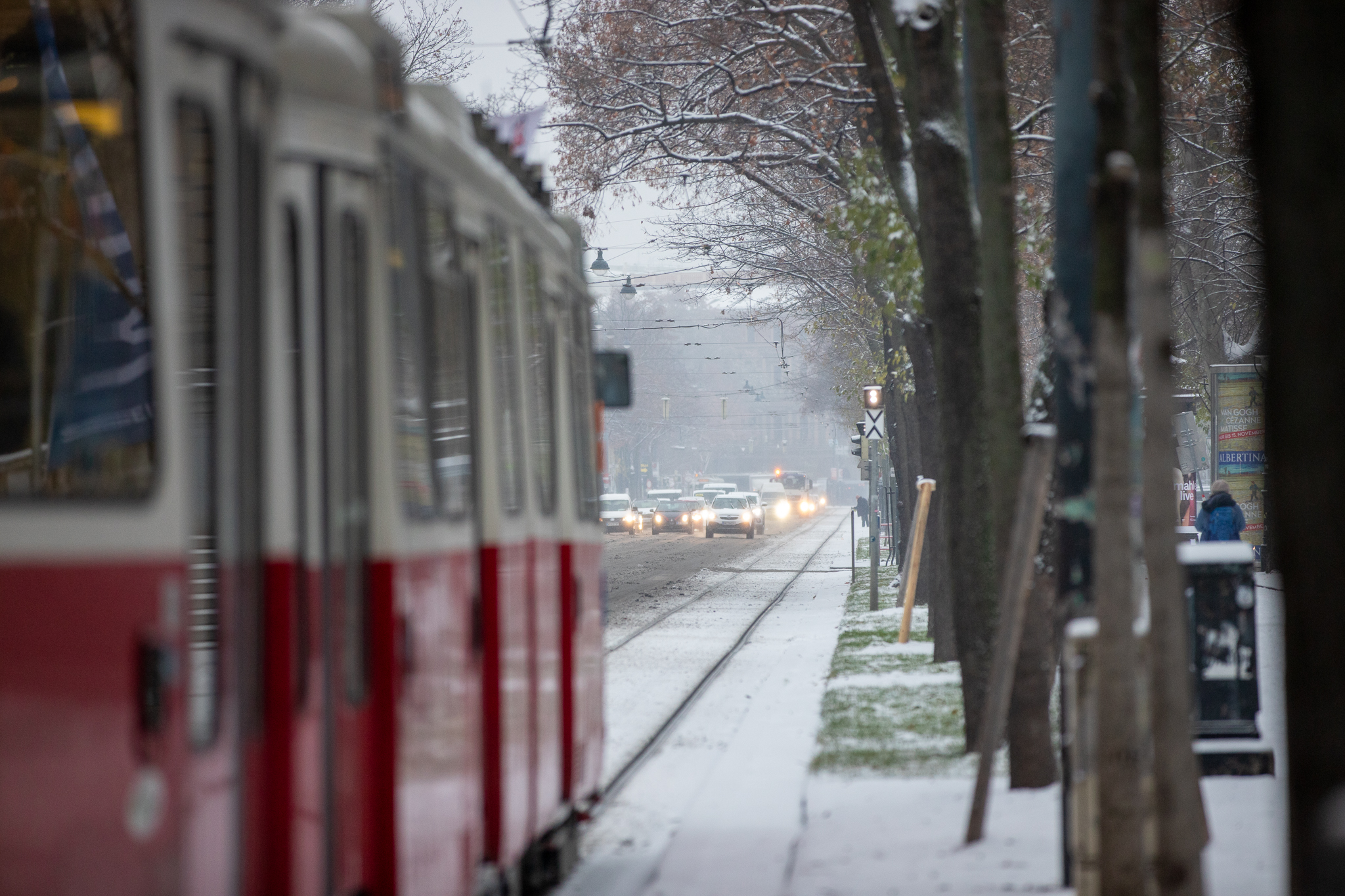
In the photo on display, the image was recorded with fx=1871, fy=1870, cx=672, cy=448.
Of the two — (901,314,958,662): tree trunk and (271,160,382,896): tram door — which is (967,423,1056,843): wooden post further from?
(901,314,958,662): tree trunk

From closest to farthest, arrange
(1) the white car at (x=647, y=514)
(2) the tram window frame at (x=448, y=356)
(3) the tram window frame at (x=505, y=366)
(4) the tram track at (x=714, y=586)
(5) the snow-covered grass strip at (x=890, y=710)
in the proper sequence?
(2) the tram window frame at (x=448, y=356) → (3) the tram window frame at (x=505, y=366) → (5) the snow-covered grass strip at (x=890, y=710) → (4) the tram track at (x=714, y=586) → (1) the white car at (x=647, y=514)

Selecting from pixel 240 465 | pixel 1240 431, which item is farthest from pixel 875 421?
pixel 240 465

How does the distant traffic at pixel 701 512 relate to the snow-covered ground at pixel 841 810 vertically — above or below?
above

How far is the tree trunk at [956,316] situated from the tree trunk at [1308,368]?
296 inches

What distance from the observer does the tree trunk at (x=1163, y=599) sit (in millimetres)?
5961

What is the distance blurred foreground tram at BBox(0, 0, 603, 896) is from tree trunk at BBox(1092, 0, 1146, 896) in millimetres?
2017

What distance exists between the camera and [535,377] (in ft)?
24.7

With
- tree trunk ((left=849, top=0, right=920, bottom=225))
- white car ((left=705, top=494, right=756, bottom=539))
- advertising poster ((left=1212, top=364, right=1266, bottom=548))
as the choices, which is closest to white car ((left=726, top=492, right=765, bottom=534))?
white car ((left=705, top=494, right=756, bottom=539))

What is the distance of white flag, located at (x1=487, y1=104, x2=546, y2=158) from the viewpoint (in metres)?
7.83

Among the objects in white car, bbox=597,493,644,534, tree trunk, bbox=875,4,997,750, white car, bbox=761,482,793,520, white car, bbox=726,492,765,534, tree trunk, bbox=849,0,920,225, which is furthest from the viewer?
white car, bbox=761,482,793,520

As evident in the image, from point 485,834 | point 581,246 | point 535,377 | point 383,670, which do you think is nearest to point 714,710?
point 581,246

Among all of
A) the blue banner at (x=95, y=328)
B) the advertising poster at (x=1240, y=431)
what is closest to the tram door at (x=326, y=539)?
the blue banner at (x=95, y=328)

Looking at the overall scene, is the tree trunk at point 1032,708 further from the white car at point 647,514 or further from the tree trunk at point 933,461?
the white car at point 647,514

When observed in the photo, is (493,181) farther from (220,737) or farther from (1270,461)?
(1270,461)
